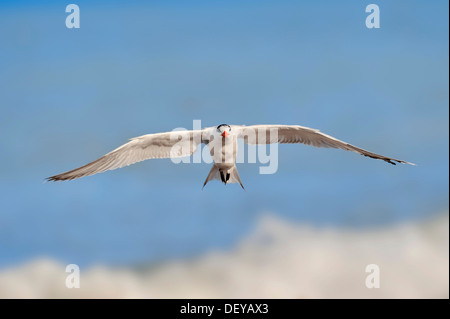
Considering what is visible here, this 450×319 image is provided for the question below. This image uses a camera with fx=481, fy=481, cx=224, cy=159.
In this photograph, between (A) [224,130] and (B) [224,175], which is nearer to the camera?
(A) [224,130]

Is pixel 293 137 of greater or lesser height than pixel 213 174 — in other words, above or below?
above

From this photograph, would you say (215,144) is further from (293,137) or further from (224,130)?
(293,137)

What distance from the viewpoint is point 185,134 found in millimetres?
9844

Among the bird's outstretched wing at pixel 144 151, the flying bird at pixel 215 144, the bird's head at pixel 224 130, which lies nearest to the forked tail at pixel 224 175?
the flying bird at pixel 215 144

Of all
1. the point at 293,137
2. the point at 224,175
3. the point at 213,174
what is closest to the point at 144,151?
the point at 213,174

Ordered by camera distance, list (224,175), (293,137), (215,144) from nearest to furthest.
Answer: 1. (215,144)
2. (224,175)
3. (293,137)

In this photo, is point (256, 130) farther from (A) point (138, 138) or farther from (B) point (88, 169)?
(B) point (88, 169)

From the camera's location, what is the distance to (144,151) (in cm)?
1008

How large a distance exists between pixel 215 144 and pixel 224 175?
732 mm

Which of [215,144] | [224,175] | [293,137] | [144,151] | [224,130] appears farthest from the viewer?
[293,137]

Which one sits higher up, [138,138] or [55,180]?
[138,138]

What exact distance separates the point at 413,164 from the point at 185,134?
4.51 m

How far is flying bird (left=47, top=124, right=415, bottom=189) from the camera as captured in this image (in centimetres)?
956

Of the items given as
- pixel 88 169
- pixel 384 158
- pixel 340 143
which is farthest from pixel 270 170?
pixel 88 169
